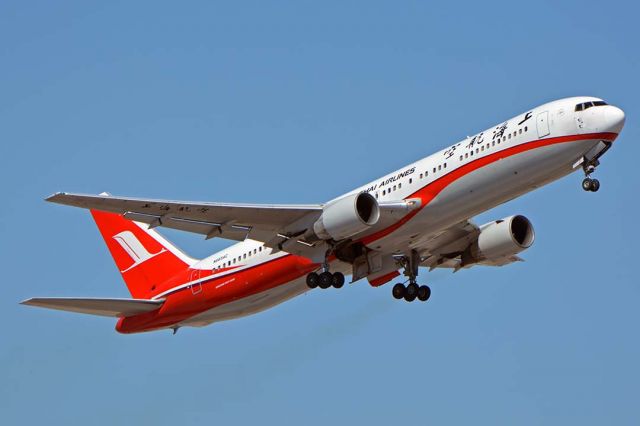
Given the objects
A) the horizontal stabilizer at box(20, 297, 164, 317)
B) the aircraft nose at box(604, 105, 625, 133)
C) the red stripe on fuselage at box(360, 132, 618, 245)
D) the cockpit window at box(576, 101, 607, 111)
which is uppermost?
the cockpit window at box(576, 101, 607, 111)

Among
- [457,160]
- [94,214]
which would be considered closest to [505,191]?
[457,160]

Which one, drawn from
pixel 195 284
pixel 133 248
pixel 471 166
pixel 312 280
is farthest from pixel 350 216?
pixel 133 248

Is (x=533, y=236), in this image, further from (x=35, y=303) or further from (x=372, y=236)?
(x=35, y=303)

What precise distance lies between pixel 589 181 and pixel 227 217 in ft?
39.6

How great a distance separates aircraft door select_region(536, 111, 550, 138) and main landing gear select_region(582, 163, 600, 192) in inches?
64.7

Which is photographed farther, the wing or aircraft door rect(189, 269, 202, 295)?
aircraft door rect(189, 269, 202, 295)

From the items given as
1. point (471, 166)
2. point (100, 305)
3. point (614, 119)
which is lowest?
point (100, 305)

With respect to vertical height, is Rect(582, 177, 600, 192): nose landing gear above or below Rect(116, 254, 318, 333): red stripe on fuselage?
above

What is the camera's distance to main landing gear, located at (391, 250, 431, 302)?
4425cm

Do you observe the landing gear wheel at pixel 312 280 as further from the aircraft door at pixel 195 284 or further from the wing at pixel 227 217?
the aircraft door at pixel 195 284

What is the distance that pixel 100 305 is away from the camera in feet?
146

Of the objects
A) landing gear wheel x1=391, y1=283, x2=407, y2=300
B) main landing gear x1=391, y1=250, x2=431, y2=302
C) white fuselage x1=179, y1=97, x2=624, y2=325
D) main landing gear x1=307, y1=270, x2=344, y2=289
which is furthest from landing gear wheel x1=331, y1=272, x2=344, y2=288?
landing gear wheel x1=391, y1=283, x2=407, y2=300

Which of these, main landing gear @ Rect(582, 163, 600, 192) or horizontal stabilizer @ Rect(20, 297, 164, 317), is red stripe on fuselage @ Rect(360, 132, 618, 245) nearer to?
main landing gear @ Rect(582, 163, 600, 192)

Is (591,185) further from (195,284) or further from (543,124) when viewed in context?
(195,284)
